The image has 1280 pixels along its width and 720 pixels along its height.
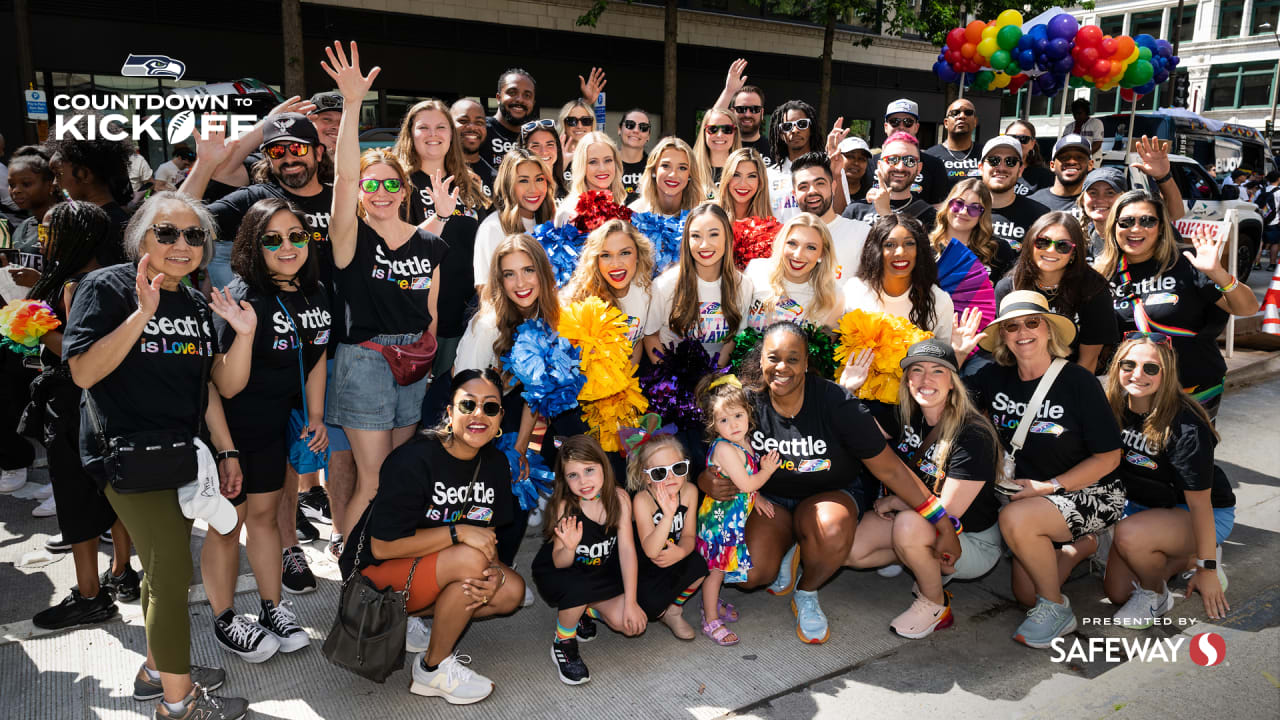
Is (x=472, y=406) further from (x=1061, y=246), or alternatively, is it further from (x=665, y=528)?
(x=1061, y=246)

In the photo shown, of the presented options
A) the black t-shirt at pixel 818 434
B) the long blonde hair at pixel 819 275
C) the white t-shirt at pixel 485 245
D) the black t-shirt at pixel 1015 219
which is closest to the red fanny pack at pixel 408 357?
the white t-shirt at pixel 485 245

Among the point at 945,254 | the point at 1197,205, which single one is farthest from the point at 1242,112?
the point at 945,254

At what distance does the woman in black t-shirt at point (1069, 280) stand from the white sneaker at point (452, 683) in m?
3.26

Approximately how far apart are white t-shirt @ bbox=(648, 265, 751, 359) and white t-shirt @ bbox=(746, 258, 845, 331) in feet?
0.27

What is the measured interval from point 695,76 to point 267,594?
19.3 m

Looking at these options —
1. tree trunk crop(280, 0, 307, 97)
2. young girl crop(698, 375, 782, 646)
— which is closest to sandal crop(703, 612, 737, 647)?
young girl crop(698, 375, 782, 646)

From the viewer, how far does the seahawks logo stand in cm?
1433

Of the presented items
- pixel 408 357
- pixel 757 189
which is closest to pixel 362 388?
pixel 408 357

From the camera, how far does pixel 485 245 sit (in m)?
4.46

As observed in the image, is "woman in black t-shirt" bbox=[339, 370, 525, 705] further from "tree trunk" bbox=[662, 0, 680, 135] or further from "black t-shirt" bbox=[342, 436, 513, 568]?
"tree trunk" bbox=[662, 0, 680, 135]

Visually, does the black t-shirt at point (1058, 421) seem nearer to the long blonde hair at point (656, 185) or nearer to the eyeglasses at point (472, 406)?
the long blonde hair at point (656, 185)

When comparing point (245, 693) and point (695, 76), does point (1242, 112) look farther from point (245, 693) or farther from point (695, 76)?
point (245, 693)

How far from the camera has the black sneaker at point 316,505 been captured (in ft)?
15.9

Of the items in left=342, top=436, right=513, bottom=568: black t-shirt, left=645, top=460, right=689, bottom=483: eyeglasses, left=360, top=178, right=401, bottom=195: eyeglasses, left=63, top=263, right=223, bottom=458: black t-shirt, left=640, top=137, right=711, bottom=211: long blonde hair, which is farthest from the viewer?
left=640, top=137, right=711, bottom=211: long blonde hair
